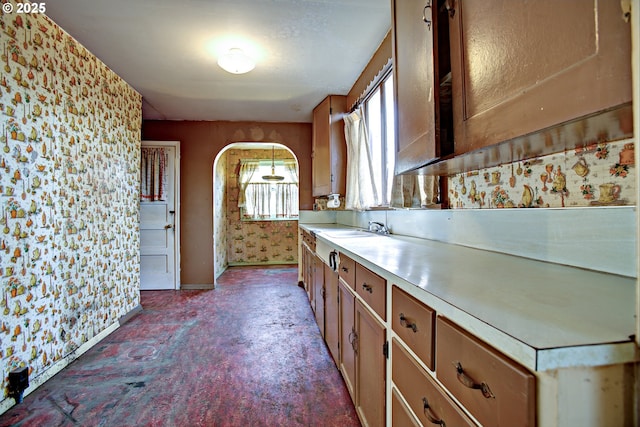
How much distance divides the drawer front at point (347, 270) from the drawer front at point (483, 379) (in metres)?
0.77

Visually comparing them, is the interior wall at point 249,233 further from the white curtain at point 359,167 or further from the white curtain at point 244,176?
the white curtain at point 359,167

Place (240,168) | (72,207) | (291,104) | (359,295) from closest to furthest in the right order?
1. (359,295)
2. (72,207)
3. (291,104)
4. (240,168)

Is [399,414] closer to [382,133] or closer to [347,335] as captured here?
[347,335]

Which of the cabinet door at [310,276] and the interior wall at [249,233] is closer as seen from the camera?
the cabinet door at [310,276]

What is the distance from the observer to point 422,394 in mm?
771

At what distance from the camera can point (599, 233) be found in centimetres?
83

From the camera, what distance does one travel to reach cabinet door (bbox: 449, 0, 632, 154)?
56 cm

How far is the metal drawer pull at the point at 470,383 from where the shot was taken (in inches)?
20.6

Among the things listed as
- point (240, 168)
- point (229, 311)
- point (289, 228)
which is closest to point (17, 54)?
point (229, 311)

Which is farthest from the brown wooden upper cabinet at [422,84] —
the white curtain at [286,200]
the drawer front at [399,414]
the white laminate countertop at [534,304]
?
the white curtain at [286,200]

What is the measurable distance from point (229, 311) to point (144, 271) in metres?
1.72

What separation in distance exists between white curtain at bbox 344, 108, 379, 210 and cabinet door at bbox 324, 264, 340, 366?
87cm

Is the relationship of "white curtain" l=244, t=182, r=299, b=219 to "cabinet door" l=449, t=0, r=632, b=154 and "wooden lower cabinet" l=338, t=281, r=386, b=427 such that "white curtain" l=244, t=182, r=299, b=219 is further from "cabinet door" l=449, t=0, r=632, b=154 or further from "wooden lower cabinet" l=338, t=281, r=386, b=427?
"cabinet door" l=449, t=0, r=632, b=154

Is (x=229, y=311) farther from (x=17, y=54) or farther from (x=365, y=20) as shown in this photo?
(x=365, y=20)
